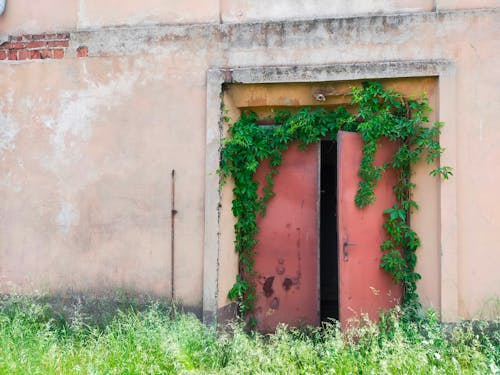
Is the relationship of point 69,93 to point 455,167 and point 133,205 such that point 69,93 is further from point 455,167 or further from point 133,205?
point 455,167

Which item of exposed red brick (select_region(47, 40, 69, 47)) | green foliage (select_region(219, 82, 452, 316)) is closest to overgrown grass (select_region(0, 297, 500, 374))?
green foliage (select_region(219, 82, 452, 316))

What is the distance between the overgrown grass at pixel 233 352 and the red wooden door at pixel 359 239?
26 cm

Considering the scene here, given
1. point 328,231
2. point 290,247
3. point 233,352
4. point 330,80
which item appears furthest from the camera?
point 328,231

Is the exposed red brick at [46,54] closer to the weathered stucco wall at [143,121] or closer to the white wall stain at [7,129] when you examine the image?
the weathered stucco wall at [143,121]

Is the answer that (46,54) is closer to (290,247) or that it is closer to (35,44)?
(35,44)

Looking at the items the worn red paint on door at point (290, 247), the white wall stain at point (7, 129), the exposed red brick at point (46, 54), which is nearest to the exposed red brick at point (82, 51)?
the exposed red brick at point (46, 54)

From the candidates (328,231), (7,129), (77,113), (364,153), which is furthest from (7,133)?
(328,231)

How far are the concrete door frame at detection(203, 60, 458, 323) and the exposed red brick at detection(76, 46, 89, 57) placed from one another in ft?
4.55

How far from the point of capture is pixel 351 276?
5230 mm

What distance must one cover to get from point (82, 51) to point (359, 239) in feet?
11.4

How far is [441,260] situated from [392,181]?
0.87 metres

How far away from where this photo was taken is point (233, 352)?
4355 millimetres

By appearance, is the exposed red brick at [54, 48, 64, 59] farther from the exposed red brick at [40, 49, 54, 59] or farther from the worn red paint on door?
the worn red paint on door

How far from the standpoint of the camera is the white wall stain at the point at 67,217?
5.79 m
